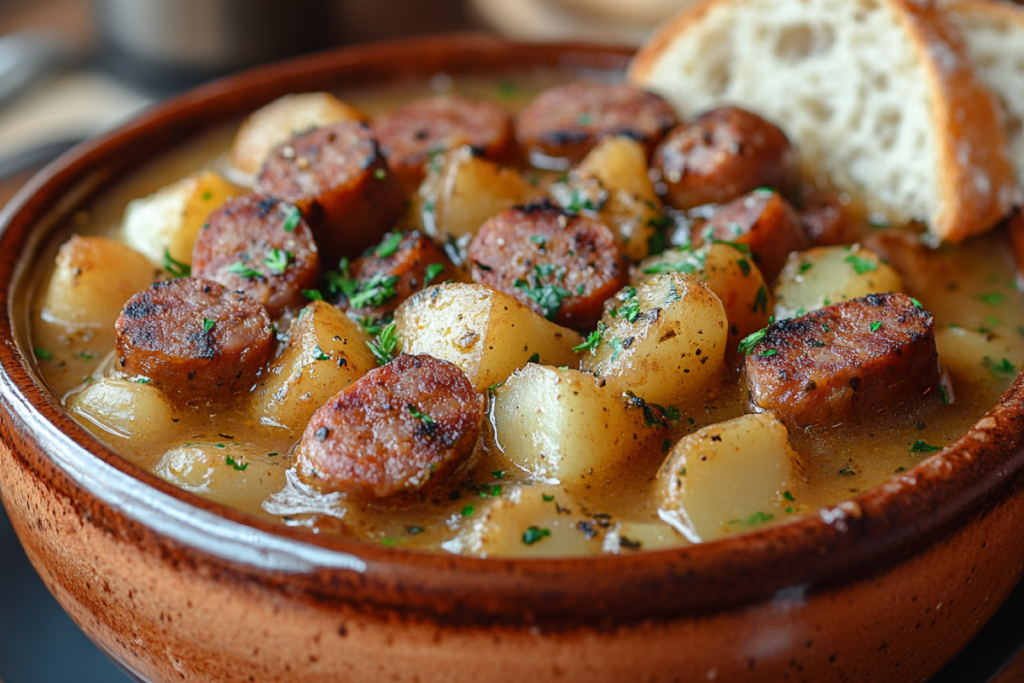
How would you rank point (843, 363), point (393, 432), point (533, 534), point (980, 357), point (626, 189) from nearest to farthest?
1. point (533, 534)
2. point (393, 432)
3. point (843, 363)
4. point (980, 357)
5. point (626, 189)

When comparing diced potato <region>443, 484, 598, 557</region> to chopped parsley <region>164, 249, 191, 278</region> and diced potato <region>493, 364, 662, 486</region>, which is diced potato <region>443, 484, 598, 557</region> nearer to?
diced potato <region>493, 364, 662, 486</region>

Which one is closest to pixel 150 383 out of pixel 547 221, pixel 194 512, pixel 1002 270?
pixel 194 512

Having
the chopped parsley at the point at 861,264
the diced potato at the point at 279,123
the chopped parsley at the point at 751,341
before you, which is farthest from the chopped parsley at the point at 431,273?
the chopped parsley at the point at 861,264

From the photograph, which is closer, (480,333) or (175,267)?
(480,333)

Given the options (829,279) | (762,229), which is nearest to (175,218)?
(762,229)

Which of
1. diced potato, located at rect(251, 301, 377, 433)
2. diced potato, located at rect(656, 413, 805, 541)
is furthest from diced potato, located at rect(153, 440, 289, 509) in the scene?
diced potato, located at rect(656, 413, 805, 541)

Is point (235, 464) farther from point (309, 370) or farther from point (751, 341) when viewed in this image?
point (751, 341)

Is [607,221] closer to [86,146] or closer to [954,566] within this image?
[954,566]
